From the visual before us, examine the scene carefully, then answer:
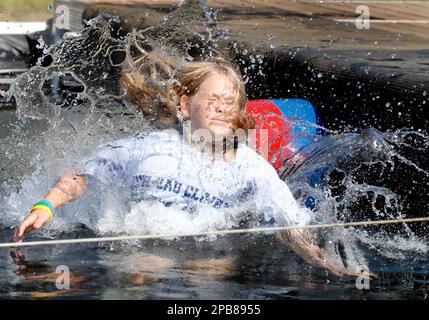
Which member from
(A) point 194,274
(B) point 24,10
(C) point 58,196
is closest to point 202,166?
(C) point 58,196

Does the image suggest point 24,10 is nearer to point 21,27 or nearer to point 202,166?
point 21,27

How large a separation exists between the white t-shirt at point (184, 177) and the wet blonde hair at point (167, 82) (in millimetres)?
174

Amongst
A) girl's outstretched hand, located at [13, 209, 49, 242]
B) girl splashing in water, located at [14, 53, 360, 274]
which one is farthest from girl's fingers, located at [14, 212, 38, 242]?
girl splashing in water, located at [14, 53, 360, 274]

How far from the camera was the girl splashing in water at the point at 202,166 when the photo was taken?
145 inches

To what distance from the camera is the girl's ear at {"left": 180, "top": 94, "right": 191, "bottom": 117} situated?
383 centimetres

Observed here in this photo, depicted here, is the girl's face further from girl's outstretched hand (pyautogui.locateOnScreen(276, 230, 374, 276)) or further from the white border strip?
the white border strip

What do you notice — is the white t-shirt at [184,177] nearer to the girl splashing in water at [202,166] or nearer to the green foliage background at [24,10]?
the girl splashing in water at [202,166]

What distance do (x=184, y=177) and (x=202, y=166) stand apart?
0.25 ft

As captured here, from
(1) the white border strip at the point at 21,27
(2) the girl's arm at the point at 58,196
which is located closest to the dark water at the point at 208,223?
(2) the girl's arm at the point at 58,196

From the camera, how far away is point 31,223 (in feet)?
10.7

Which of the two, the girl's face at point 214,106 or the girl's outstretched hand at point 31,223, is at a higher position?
the girl's face at point 214,106
